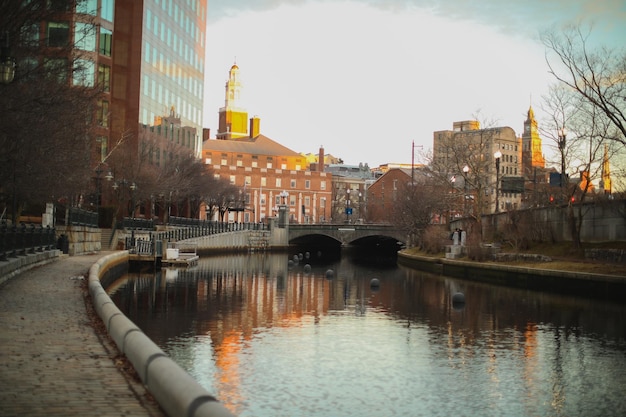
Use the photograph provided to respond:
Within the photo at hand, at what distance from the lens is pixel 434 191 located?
77312mm

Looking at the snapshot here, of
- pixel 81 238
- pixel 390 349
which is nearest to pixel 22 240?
pixel 81 238

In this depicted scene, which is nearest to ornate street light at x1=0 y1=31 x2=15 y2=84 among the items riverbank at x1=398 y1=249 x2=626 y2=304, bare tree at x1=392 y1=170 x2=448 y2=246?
riverbank at x1=398 y1=249 x2=626 y2=304

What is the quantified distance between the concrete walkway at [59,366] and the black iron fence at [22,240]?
634 centimetres

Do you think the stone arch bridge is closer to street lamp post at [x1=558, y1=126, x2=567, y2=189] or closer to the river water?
street lamp post at [x1=558, y1=126, x2=567, y2=189]

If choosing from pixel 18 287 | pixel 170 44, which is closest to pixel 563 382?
pixel 18 287

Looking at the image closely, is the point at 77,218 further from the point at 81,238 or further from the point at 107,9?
the point at 107,9

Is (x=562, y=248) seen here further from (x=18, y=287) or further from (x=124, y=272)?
(x=18, y=287)

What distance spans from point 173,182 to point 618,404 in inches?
2336

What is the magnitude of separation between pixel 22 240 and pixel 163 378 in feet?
76.8

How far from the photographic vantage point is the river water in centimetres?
1471

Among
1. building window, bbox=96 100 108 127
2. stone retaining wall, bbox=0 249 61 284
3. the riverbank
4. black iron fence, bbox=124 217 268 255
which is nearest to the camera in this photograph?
stone retaining wall, bbox=0 249 61 284

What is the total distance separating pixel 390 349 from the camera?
67.3ft

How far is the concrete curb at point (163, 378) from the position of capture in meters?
8.22

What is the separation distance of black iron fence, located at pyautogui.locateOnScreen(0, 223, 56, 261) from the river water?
4077 millimetres
